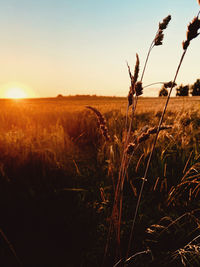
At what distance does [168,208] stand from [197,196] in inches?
12.7

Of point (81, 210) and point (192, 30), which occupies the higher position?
point (192, 30)

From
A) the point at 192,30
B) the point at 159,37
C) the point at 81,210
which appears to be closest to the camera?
the point at 192,30

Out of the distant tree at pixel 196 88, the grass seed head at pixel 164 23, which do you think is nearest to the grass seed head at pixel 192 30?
the grass seed head at pixel 164 23

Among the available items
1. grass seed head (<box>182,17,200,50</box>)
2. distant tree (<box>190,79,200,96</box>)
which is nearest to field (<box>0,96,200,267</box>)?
grass seed head (<box>182,17,200,50</box>)

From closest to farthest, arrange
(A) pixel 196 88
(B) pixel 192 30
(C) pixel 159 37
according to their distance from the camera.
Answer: (B) pixel 192 30
(C) pixel 159 37
(A) pixel 196 88

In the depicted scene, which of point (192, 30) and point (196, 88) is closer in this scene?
point (192, 30)

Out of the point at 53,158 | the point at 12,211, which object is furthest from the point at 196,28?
the point at 53,158

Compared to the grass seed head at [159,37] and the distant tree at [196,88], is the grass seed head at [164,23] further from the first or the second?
the distant tree at [196,88]

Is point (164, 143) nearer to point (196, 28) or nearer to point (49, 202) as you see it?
point (49, 202)

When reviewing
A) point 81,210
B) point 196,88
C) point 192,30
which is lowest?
point 81,210

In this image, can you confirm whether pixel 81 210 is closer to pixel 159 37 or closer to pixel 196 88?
pixel 159 37

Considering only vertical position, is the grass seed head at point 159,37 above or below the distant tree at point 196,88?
below

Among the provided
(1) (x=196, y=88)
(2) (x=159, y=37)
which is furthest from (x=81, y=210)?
(1) (x=196, y=88)

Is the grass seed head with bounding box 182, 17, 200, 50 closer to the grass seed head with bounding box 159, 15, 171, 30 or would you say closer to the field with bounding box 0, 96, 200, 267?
the grass seed head with bounding box 159, 15, 171, 30
